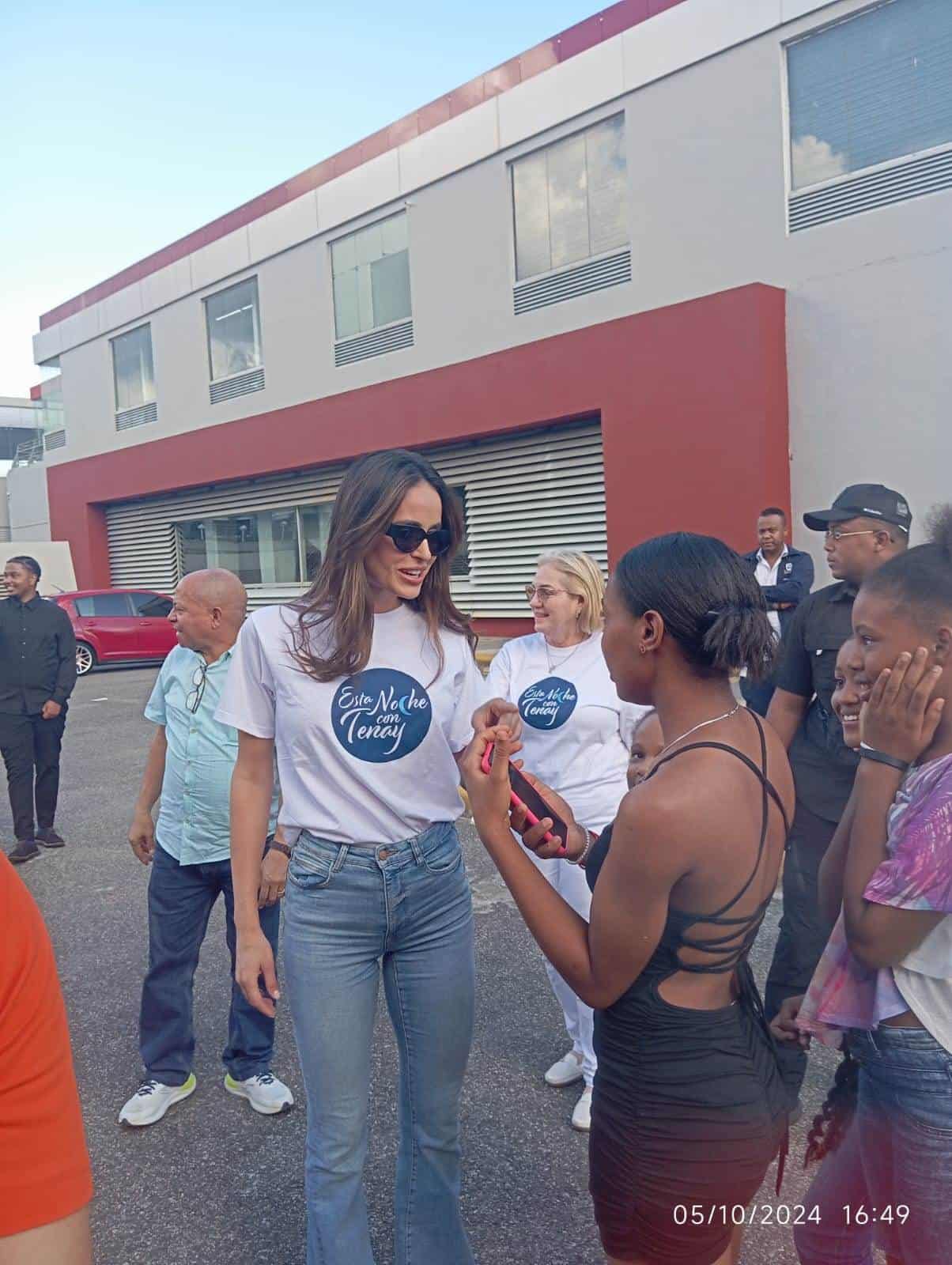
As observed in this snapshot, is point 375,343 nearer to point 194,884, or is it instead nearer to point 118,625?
point 118,625

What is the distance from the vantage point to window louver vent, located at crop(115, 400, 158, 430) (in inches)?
869

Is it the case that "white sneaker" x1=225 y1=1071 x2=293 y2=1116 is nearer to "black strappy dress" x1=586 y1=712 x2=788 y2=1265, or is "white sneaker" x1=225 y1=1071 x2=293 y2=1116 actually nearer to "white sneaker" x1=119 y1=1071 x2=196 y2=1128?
"white sneaker" x1=119 y1=1071 x2=196 y2=1128

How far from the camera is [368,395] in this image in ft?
52.6

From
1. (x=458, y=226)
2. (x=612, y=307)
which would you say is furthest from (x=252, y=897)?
(x=458, y=226)

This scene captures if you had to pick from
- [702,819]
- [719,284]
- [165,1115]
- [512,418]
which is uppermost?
[719,284]

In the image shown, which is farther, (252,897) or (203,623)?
(203,623)

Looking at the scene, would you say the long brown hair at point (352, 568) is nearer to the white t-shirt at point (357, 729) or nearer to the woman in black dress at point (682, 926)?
the white t-shirt at point (357, 729)

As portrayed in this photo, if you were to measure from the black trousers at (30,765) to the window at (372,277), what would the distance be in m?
10.5

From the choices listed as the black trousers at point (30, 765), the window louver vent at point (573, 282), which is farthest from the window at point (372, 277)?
the black trousers at point (30, 765)

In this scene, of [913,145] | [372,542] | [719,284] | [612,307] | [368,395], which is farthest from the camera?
[368,395]

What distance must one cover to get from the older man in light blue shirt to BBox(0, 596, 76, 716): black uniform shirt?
12.4 feet

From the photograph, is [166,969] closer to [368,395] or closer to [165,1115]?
[165,1115]

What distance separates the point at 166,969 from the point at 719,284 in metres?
10.5

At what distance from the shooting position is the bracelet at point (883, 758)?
1.76 m
